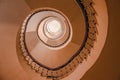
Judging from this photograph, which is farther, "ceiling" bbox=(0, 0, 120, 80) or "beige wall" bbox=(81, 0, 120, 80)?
"ceiling" bbox=(0, 0, 120, 80)

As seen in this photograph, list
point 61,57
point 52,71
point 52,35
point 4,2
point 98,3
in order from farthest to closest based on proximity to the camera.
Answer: point 52,35
point 61,57
point 52,71
point 4,2
point 98,3

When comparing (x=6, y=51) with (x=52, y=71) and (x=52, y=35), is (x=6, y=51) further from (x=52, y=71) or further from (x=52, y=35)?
(x=52, y=35)

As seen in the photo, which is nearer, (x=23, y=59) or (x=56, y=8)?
(x=23, y=59)

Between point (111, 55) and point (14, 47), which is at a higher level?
point (14, 47)

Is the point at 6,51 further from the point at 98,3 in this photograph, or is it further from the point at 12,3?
the point at 98,3

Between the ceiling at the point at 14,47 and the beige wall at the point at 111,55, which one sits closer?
the beige wall at the point at 111,55

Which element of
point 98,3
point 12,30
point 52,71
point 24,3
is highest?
point 24,3

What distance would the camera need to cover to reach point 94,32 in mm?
4375

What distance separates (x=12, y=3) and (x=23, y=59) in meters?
1.57

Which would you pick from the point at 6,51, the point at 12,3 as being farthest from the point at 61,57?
the point at 12,3

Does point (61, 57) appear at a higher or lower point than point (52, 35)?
lower

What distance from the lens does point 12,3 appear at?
14.6ft

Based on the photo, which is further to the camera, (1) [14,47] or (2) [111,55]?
(1) [14,47]

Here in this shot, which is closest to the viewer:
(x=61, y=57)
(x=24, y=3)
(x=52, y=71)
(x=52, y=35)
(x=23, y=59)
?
(x=24, y=3)
